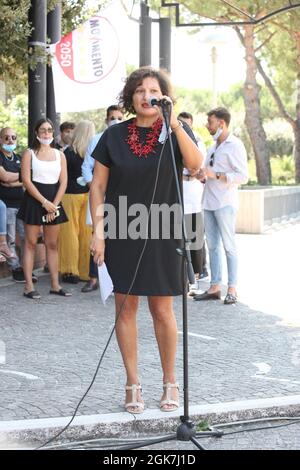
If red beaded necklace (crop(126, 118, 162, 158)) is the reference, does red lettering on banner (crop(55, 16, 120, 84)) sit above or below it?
above

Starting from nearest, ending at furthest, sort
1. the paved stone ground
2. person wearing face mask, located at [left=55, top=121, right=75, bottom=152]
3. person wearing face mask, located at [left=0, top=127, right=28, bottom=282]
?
1. the paved stone ground
2. person wearing face mask, located at [left=0, top=127, right=28, bottom=282]
3. person wearing face mask, located at [left=55, top=121, right=75, bottom=152]

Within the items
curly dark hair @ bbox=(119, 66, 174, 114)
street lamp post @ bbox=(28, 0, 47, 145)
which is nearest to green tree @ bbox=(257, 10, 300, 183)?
street lamp post @ bbox=(28, 0, 47, 145)

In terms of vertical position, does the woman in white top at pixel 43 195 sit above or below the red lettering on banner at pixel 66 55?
below

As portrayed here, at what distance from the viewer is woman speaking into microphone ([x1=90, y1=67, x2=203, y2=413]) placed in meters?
5.65

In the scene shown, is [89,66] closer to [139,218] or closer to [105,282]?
[105,282]

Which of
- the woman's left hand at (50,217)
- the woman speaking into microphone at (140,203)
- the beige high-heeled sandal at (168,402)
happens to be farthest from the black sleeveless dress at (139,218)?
the woman's left hand at (50,217)

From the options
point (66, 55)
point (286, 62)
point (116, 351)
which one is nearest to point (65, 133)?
point (66, 55)

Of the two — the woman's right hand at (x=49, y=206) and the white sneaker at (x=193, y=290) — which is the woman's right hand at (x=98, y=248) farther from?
the white sneaker at (x=193, y=290)

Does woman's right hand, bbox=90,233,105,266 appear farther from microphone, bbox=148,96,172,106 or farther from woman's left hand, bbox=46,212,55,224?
woman's left hand, bbox=46,212,55,224

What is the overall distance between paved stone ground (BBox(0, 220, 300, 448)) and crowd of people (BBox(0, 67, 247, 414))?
0.96ft

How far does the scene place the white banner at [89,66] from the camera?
1241 centimetres

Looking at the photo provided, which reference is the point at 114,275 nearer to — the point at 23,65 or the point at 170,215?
the point at 170,215

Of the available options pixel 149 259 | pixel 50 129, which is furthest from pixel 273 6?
pixel 149 259
